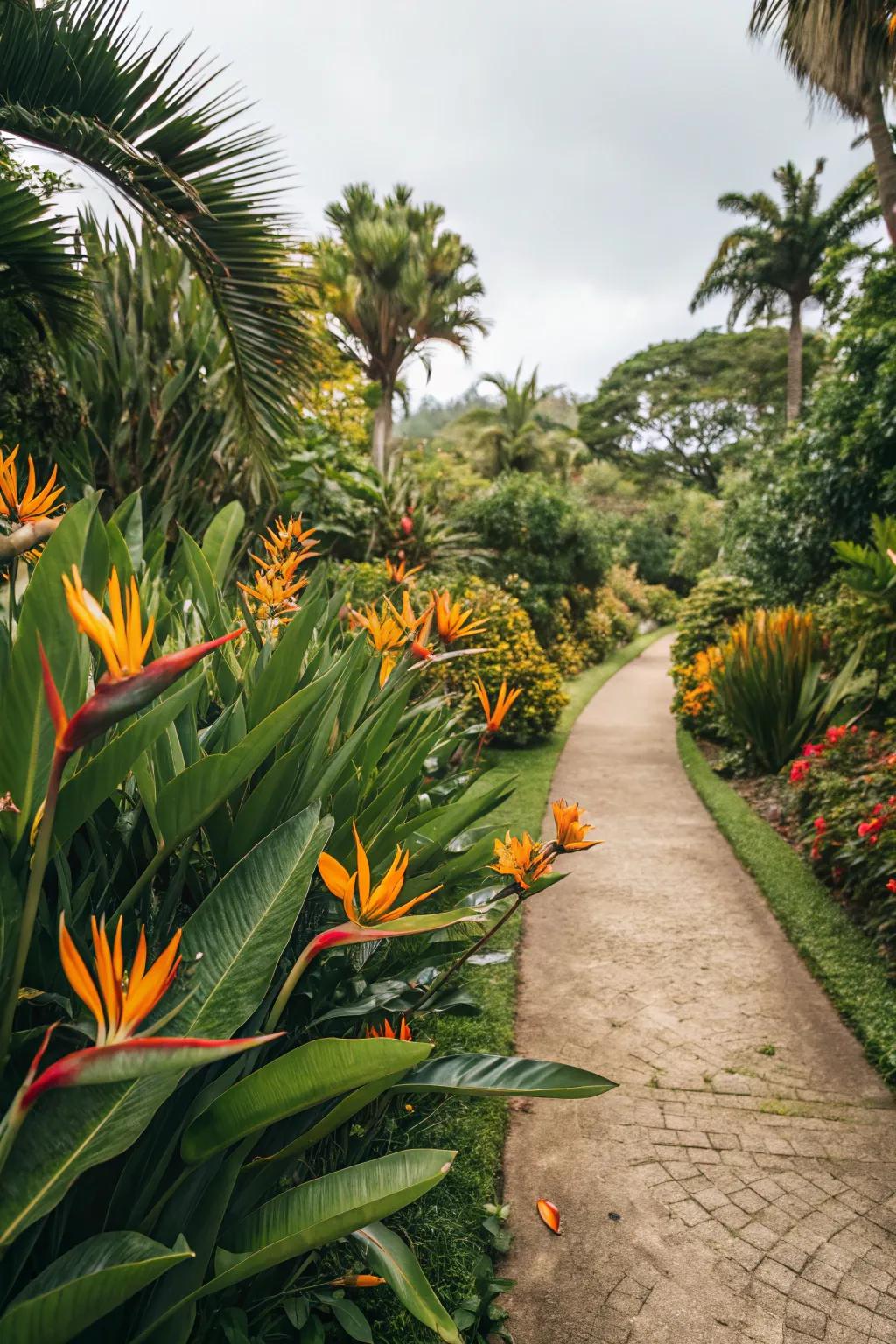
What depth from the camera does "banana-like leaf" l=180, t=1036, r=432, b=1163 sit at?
1.06 m

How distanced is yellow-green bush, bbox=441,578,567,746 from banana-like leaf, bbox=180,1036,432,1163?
6.51 metres

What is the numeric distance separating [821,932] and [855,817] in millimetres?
707

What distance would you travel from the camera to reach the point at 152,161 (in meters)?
3.76

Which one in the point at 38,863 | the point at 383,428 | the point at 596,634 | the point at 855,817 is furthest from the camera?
the point at 383,428

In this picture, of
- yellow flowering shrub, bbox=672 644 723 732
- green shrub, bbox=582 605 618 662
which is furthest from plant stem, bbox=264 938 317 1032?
green shrub, bbox=582 605 618 662

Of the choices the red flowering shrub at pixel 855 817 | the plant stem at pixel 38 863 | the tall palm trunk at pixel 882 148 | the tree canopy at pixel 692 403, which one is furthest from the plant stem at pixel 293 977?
the tree canopy at pixel 692 403

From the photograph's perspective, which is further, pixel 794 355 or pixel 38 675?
pixel 794 355

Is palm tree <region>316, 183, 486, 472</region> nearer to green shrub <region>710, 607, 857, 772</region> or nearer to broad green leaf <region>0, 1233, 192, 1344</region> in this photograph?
green shrub <region>710, 607, 857, 772</region>

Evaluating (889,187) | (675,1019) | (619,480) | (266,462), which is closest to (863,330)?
(889,187)

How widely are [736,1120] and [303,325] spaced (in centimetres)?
449

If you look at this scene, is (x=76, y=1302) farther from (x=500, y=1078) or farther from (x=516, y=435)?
(x=516, y=435)

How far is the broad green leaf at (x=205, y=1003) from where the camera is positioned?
92cm

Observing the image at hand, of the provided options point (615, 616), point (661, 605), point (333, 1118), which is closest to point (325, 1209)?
point (333, 1118)

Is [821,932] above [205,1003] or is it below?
below
